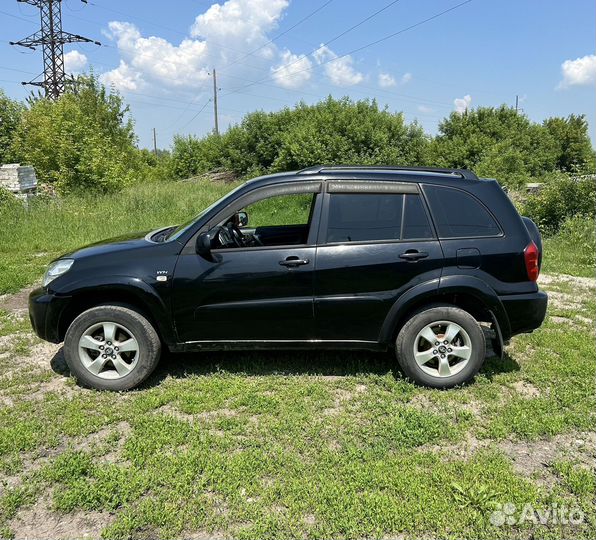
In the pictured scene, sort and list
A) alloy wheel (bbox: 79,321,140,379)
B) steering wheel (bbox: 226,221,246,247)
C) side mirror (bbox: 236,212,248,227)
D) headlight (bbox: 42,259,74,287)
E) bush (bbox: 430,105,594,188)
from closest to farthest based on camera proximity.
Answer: alloy wheel (bbox: 79,321,140,379) → headlight (bbox: 42,259,74,287) → steering wheel (bbox: 226,221,246,247) → side mirror (bbox: 236,212,248,227) → bush (bbox: 430,105,594,188)

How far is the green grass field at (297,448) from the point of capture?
2516 mm

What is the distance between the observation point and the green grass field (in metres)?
2.52

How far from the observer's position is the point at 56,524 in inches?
99.5

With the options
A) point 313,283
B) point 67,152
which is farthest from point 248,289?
point 67,152

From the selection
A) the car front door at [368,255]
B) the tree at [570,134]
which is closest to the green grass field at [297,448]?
the car front door at [368,255]

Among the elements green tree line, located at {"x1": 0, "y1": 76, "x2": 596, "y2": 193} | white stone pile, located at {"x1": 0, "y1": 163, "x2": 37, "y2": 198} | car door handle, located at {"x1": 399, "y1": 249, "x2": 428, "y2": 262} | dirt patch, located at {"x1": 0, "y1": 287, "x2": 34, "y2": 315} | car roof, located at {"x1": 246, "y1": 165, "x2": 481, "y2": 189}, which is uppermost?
green tree line, located at {"x1": 0, "y1": 76, "x2": 596, "y2": 193}

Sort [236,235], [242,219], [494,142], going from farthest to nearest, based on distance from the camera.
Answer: [494,142] < [242,219] < [236,235]

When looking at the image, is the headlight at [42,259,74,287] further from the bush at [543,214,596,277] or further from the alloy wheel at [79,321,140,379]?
the bush at [543,214,596,277]

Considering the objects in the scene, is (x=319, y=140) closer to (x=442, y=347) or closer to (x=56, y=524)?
(x=442, y=347)

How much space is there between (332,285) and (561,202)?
9960 millimetres

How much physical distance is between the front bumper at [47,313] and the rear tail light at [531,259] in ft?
12.4

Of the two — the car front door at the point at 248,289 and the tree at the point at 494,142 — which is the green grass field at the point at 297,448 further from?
the tree at the point at 494,142

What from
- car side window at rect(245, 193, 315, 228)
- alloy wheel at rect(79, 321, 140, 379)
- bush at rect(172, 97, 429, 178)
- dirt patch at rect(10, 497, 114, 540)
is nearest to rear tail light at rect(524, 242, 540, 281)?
alloy wheel at rect(79, 321, 140, 379)

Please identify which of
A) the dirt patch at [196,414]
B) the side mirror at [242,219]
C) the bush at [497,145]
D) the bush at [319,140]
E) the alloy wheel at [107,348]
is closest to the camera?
the dirt patch at [196,414]
